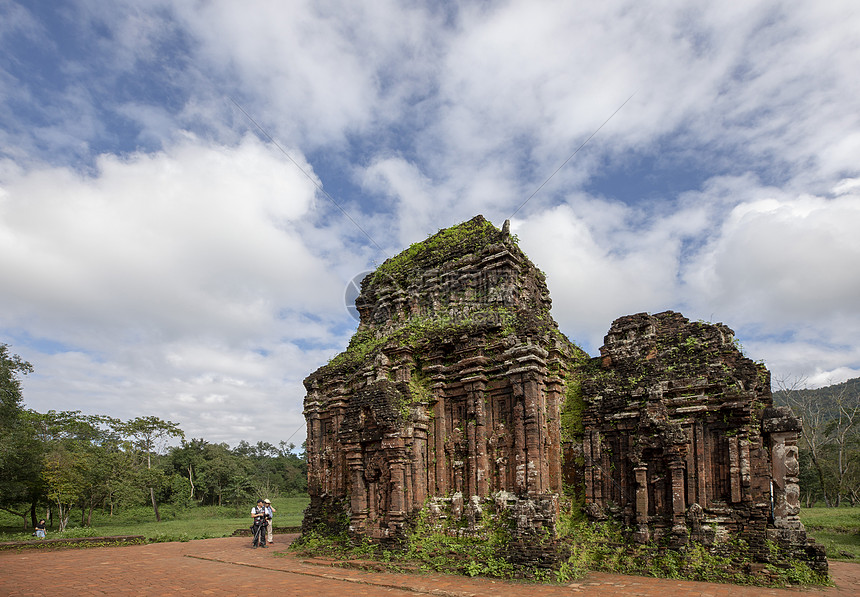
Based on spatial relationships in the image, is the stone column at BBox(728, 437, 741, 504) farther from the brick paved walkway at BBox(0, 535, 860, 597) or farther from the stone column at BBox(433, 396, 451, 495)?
the stone column at BBox(433, 396, 451, 495)

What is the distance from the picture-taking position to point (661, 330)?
13.4 m

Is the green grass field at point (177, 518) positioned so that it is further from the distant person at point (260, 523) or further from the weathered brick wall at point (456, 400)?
the weathered brick wall at point (456, 400)

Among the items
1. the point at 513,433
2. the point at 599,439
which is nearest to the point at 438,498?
the point at 513,433

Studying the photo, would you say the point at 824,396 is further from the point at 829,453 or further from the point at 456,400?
the point at 456,400

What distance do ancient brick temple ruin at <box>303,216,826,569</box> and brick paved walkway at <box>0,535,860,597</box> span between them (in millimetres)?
1120

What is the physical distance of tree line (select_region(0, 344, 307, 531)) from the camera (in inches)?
1021

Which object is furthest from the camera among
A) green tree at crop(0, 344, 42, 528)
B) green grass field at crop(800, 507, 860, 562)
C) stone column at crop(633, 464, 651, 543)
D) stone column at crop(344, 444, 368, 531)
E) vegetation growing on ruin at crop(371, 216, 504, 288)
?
green tree at crop(0, 344, 42, 528)

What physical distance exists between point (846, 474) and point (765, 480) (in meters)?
33.4

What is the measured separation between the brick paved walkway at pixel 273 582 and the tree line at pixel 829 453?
26.9m

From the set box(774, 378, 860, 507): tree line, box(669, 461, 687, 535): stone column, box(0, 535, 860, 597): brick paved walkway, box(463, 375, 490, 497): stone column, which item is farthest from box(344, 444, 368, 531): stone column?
box(774, 378, 860, 507): tree line

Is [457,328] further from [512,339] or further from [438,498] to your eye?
[438,498]

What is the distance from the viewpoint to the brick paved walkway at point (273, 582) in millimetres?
9422

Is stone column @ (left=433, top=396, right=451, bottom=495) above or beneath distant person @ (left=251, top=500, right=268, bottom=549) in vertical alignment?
above

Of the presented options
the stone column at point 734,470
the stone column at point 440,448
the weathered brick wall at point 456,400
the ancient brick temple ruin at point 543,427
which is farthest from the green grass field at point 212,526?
the stone column at point 440,448
